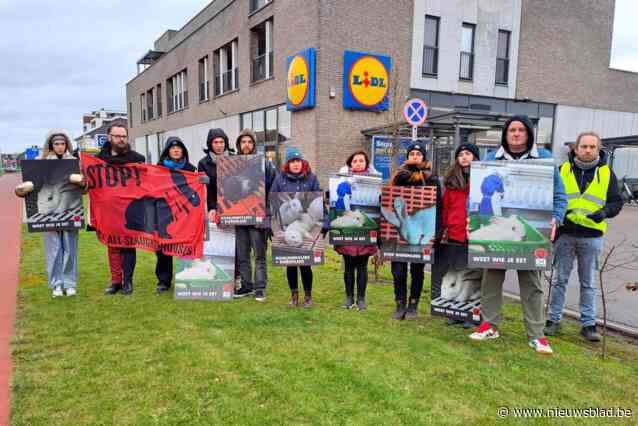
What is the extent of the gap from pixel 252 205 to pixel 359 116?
12.4 m

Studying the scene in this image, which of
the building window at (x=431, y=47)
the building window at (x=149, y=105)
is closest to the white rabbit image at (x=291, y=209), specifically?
the building window at (x=431, y=47)

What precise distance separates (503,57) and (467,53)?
196cm

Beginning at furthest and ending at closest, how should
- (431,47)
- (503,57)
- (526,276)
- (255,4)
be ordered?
(255,4)
(503,57)
(431,47)
(526,276)

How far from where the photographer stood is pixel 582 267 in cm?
481

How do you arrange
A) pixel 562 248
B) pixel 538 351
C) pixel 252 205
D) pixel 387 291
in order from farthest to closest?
1. pixel 387 291
2. pixel 252 205
3. pixel 562 248
4. pixel 538 351

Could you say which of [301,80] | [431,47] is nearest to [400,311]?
[301,80]

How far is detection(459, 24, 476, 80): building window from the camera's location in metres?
19.3

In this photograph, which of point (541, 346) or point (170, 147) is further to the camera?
point (170, 147)

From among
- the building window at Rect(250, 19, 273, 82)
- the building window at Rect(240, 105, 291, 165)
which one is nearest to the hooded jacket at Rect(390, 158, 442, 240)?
the building window at Rect(240, 105, 291, 165)

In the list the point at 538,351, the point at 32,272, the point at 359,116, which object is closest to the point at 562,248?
the point at 538,351

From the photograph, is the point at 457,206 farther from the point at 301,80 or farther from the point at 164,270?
the point at 301,80

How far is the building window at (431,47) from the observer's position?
18.4m

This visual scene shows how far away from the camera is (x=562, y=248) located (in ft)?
16.0

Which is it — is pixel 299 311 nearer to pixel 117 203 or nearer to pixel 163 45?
pixel 117 203
